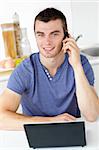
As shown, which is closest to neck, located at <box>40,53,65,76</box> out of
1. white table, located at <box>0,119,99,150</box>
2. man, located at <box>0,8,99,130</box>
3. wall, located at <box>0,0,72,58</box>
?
man, located at <box>0,8,99,130</box>

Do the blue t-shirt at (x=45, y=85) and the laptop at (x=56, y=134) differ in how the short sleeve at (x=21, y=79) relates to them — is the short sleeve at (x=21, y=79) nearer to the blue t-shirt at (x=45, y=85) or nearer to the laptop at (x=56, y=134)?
the blue t-shirt at (x=45, y=85)

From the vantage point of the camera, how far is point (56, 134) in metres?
0.92

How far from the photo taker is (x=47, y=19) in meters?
1.18

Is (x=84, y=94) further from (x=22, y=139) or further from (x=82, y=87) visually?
(x=22, y=139)

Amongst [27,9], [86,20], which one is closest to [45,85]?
[27,9]

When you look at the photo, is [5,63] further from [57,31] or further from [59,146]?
[59,146]

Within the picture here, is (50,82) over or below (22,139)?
over

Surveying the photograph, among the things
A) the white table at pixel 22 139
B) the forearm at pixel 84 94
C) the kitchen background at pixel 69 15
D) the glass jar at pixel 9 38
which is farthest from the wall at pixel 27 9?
the white table at pixel 22 139

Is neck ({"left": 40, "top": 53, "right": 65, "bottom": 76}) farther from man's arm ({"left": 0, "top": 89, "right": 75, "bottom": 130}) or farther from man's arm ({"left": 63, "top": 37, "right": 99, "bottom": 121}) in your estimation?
man's arm ({"left": 0, "top": 89, "right": 75, "bottom": 130})

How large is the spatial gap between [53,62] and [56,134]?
0.43 m

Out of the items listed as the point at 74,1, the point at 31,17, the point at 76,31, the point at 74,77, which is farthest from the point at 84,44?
the point at 74,77

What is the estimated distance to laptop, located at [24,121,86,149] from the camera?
896 millimetres

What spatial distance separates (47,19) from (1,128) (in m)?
0.54

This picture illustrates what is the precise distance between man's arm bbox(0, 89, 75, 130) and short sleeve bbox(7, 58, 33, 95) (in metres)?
0.03
